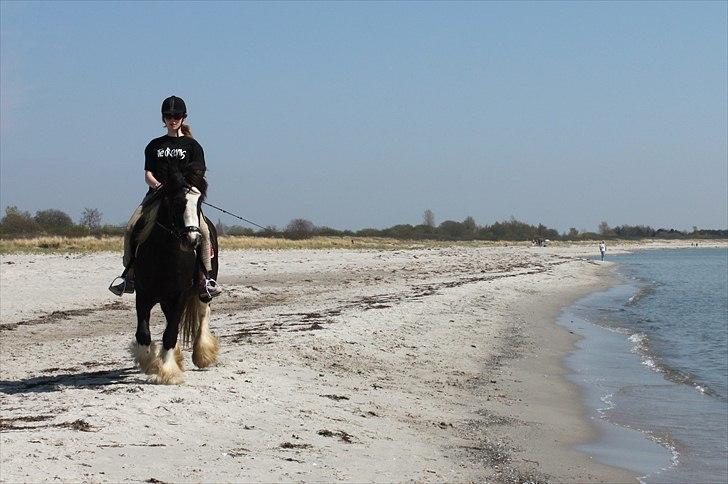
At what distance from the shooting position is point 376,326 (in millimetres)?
13977

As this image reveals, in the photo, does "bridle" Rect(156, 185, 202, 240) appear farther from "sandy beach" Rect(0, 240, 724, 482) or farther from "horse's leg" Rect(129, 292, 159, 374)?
"sandy beach" Rect(0, 240, 724, 482)

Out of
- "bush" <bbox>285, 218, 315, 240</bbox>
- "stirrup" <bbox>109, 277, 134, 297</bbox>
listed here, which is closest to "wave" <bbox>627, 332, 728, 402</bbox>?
"stirrup" <bbox>109, 277, 134, 297</bbox>

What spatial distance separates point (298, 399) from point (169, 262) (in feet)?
5.66

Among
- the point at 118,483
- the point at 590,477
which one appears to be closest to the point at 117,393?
the point at 118,483

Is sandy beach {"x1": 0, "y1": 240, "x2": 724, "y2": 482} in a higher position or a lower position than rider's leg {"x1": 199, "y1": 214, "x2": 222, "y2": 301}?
lower

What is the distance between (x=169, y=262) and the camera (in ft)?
25.4

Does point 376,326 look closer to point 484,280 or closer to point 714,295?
point 484,280

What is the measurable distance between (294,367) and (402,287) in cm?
1450

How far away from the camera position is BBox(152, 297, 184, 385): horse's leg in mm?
7926

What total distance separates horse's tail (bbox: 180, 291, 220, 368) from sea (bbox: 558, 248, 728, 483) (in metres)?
3.81

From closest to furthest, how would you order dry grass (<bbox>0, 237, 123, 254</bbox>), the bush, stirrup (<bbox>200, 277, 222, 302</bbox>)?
stirrup (<bbox>200, 277, 222, 302</bbox>) < dry grass (<bbox>0, 237, 123, 254</bbox>) < the bush

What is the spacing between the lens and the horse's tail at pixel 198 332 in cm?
885

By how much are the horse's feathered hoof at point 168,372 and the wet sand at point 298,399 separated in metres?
0.14

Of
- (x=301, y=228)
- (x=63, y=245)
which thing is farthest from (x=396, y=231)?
(x=63, y=245)
